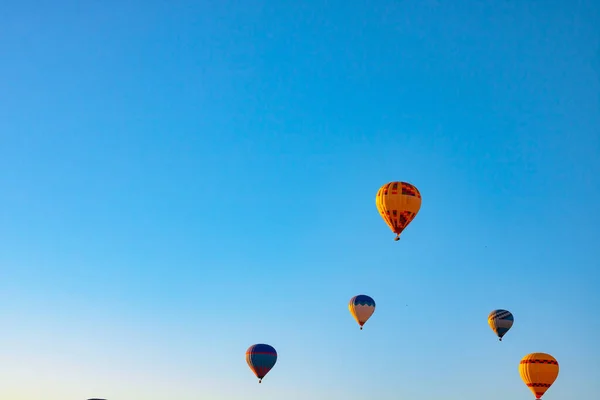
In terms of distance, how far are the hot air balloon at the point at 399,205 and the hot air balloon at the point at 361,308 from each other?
1581 cm

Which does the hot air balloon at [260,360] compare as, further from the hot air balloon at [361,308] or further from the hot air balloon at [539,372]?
the hot air balloon at [539,372]

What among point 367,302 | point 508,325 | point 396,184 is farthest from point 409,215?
point 508,325

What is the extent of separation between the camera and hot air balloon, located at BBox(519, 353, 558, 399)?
269ft

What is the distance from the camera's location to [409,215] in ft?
231

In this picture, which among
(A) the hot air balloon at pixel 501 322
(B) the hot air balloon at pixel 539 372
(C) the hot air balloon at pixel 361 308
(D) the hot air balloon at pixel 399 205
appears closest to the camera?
(D) the hot air balloon at pixel 399 205

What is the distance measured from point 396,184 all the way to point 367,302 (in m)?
18.1

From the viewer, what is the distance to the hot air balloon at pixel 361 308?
276ft

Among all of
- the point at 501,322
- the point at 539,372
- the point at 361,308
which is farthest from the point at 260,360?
the point at 539,372

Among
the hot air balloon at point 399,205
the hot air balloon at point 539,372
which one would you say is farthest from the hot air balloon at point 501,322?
the hot air balloon at point 399,205

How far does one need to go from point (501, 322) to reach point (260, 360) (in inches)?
939

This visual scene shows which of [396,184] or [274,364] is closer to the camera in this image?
[396,184]

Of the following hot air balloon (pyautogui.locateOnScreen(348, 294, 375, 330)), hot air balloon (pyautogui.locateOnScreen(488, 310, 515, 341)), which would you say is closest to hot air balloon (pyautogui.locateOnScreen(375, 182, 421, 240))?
hot air balloon (pyautogui.locateOnScreen(348, 294, 375, 330))

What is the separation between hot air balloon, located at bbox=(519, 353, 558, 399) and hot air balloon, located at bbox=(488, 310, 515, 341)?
4090 mm

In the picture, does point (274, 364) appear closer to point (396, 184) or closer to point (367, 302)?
point (367, 302)
